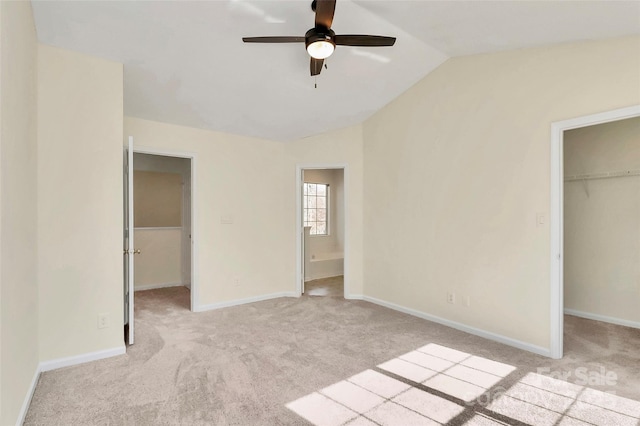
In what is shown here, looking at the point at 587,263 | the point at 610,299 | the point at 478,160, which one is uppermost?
the point at 478,160

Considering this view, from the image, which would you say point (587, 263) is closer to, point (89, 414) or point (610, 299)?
point (610, 299)

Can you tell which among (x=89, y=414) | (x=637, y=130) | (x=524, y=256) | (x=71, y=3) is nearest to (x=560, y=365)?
(x=524, y=256)

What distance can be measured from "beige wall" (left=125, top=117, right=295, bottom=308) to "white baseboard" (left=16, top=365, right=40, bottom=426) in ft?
6.25

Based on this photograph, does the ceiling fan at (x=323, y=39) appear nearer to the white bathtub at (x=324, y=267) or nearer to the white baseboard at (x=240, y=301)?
the white baseboard at (x=240, y=301)

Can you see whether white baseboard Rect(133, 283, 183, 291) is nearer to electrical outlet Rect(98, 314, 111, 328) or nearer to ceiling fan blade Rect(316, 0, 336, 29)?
electrical outlet Rect(98, 314, 111, 328)

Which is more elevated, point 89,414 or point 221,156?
point 221,156

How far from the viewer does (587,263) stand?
3.95 metres

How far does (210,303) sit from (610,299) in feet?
15.5

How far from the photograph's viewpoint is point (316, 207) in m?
7.52

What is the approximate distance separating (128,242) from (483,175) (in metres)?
3.52

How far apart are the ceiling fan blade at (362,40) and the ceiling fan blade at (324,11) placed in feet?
0.50

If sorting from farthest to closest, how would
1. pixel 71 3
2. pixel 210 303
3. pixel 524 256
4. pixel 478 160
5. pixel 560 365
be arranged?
pixel 210 303 < pixel 478 160 < pixel 524 256 < pixel 560 365 < pixel 71 3

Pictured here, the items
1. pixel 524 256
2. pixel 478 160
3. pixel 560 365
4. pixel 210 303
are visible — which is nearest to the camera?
pixel 560 365

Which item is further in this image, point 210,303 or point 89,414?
point 210,303
